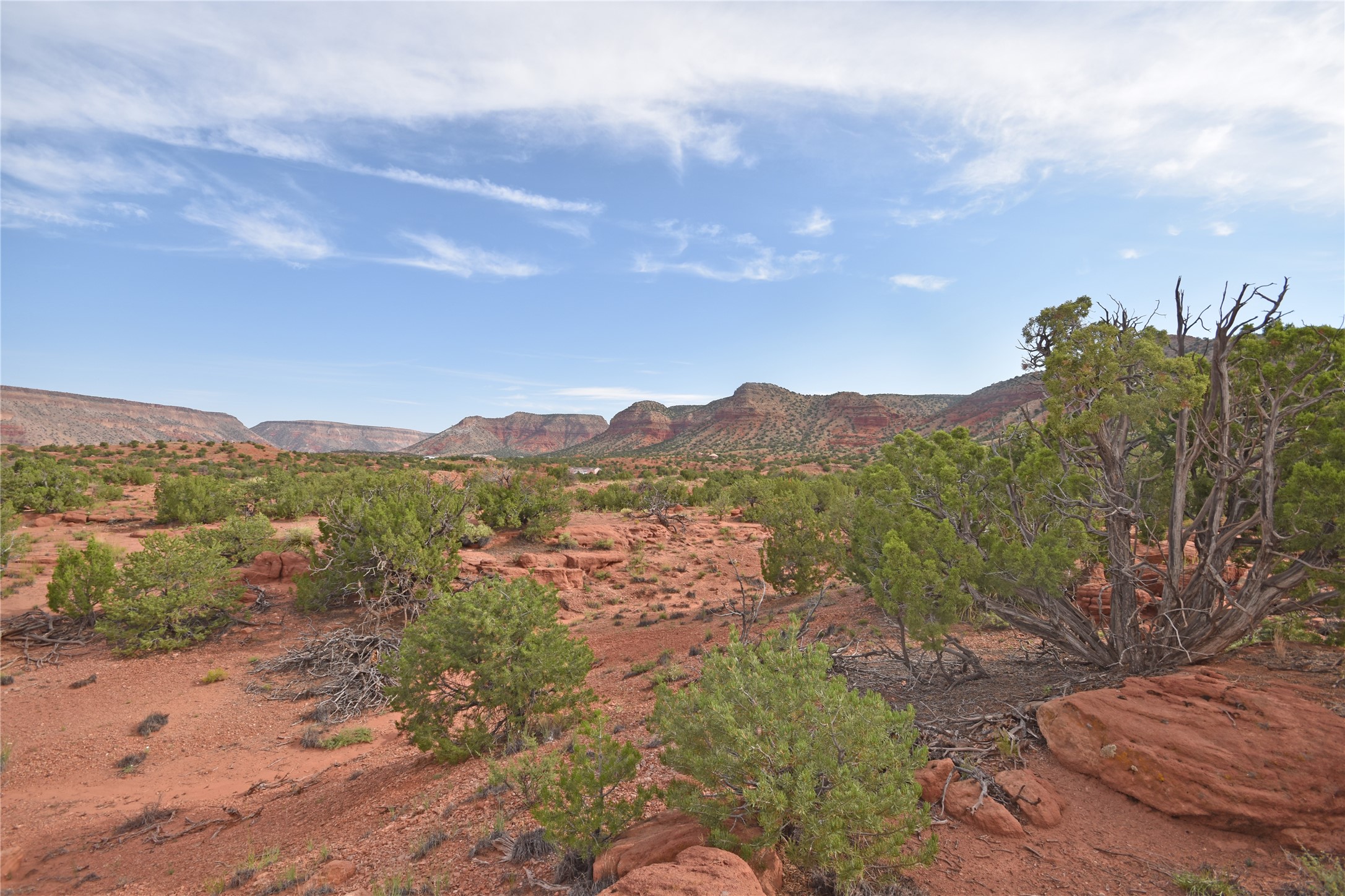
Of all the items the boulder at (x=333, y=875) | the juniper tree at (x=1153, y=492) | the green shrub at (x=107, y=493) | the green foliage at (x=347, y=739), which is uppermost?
the juniper tree at (x=1153, y=492)

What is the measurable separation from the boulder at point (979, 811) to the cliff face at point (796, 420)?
7400cm

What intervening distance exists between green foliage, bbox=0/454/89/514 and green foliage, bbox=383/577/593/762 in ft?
84.3

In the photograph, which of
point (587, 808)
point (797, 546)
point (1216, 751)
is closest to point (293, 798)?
point (587, 808)

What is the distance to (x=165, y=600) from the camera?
12648 millimetres

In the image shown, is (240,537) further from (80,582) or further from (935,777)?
(935,777)

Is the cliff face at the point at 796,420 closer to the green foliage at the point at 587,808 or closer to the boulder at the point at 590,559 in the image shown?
the boulder at the point at 590,559

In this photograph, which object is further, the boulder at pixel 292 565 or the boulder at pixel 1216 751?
the boulder at pixel 292 565

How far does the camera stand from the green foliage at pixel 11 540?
15755 mm

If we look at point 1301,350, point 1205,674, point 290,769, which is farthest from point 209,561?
point 1301,350

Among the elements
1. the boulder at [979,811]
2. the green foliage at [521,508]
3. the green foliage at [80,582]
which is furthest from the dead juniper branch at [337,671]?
the boulder at [979,811]

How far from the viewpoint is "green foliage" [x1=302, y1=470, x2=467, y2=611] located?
45.0ft

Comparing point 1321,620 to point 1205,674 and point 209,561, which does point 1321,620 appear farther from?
point 209,561

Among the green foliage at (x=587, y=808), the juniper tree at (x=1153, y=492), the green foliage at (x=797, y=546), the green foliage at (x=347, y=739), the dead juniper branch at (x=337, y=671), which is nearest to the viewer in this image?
the green foliage at (x=587, y=808)

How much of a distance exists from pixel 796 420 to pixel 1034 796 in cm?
9068
